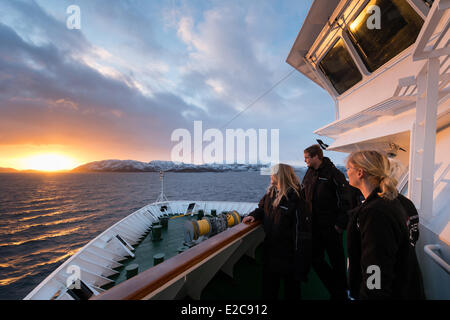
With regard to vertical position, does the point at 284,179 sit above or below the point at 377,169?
below

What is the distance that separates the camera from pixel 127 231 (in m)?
7.16

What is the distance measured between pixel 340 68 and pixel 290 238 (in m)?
5.77

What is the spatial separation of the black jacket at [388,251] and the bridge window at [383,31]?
413 cm

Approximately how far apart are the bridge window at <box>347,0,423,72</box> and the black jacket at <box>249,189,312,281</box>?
4.03 meters

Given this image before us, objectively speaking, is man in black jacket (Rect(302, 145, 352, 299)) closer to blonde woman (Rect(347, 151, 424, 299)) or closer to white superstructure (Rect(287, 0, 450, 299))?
white superstructure (Rect(287, 0, 450, 299))

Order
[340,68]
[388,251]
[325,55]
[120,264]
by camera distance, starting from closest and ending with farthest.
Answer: [388,251] → [120,264] → [340,68] → [325,55]

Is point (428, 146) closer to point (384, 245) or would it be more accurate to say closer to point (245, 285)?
point (384, 245)

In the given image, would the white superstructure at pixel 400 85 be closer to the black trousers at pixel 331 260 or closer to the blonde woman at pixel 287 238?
the black trousers at pixel 331 260

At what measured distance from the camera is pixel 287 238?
191 centimetres

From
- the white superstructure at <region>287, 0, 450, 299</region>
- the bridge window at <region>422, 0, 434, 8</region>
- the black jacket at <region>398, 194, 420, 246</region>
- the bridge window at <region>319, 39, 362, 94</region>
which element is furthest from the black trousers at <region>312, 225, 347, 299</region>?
the bridge window at <region>319, 39, 362, 94</region>

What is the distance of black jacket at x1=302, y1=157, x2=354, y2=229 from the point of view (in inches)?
93.4

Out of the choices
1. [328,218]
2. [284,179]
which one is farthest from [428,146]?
[284,179]
